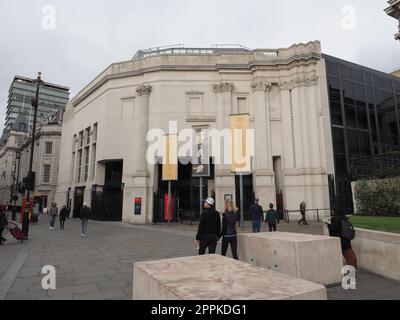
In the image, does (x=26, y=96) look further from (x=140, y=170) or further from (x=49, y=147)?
(x=140, y=170)

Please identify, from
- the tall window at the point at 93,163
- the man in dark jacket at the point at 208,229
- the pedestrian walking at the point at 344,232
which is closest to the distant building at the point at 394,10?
the pedestrian walking at the point at 344,232

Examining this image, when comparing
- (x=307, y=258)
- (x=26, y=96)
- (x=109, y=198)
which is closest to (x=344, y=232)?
(x=307, y=258)

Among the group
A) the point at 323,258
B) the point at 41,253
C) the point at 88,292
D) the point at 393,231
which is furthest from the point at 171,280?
the point at 41,253

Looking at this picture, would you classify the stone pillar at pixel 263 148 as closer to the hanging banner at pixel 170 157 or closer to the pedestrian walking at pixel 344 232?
the hanging banner at pixel 170 157

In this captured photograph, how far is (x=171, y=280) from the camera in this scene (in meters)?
3.07

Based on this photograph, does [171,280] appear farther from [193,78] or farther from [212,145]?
[193,78]

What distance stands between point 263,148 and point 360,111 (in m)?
11.3

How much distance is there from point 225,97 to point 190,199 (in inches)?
410

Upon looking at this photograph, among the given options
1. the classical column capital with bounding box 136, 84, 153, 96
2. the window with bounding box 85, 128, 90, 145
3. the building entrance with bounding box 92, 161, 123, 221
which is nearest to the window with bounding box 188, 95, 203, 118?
the classical column capital with bounding box 136, 84, 153, 96

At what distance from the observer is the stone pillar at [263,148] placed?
2528 cm

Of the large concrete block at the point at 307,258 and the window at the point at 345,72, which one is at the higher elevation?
the window at the point at 345,72

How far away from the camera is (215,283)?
295 cm

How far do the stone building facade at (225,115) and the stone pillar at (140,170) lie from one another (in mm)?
93
